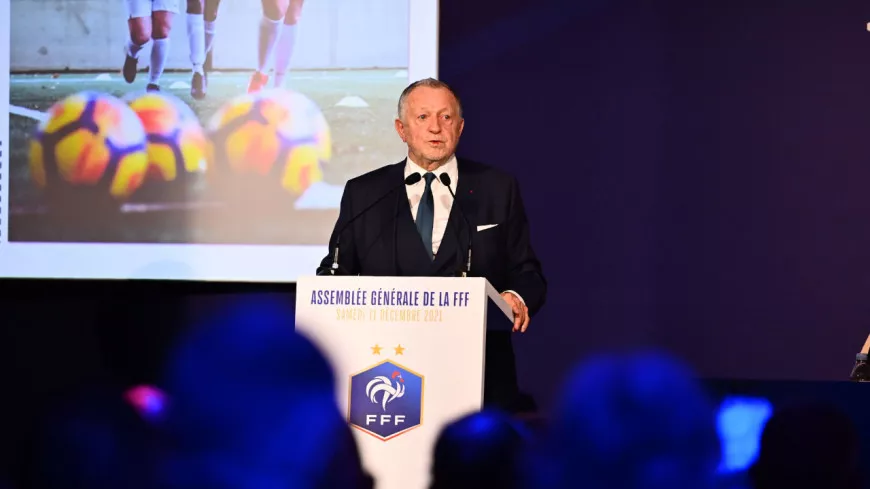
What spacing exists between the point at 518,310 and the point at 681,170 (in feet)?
6.94

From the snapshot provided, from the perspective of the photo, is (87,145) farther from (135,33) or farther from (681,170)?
(681,170)

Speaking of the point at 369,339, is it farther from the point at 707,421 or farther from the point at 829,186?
the point at 829,186

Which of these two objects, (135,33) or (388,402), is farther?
(135,33)

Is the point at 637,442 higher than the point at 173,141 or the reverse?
the reverse

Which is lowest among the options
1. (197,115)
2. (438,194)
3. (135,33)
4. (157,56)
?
(438,194)

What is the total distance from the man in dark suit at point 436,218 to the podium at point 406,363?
1.84 ft

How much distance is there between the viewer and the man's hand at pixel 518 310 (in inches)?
114

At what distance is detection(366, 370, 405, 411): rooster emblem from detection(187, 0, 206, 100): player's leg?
8.57ft

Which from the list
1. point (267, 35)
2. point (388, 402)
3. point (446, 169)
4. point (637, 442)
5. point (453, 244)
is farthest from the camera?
point (267, 35)

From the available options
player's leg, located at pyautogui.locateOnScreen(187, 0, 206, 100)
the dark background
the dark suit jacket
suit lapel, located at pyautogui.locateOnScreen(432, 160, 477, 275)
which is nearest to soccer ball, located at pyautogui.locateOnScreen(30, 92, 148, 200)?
player's leg, located at pyautogui.locateOnScreen(187, 0, 206, 100)

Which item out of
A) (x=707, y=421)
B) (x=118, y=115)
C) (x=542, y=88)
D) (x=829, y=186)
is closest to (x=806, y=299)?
(x=829, y=186)

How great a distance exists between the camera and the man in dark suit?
3234mm

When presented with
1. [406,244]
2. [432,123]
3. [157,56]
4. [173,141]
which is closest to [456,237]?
[406,244]

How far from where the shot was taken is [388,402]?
2535 mm
